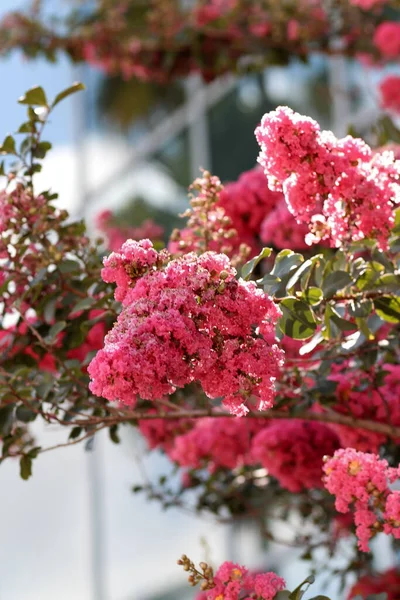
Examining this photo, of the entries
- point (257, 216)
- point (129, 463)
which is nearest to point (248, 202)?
point (257, 216)

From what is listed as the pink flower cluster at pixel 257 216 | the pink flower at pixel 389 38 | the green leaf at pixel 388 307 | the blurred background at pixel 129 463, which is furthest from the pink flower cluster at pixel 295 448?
the blurred background at pixel 129 463

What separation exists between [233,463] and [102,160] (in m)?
3.23

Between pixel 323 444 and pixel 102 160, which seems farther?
pixel 102 160

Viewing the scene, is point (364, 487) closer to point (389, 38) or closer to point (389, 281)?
point (389, 281)

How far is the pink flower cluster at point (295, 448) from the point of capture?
5.53 feet

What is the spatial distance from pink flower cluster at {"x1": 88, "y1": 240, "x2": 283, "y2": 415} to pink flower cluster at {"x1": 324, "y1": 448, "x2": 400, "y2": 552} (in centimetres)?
17

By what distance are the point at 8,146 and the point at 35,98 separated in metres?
0.08

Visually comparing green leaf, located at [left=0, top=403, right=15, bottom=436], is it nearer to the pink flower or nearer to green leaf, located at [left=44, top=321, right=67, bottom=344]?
green leaf, located at [left=44, top=321, right=67, bottom=344]

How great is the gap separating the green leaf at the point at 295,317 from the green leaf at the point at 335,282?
0.04 metres

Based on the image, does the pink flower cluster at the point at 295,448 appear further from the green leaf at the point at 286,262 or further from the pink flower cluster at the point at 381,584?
the green leaf at the point at 286,262

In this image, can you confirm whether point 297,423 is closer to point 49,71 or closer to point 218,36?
point 218,36

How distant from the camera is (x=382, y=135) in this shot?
202 cm

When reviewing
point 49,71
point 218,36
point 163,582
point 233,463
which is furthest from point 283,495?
point 49,71

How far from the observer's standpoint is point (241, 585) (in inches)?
42.1
